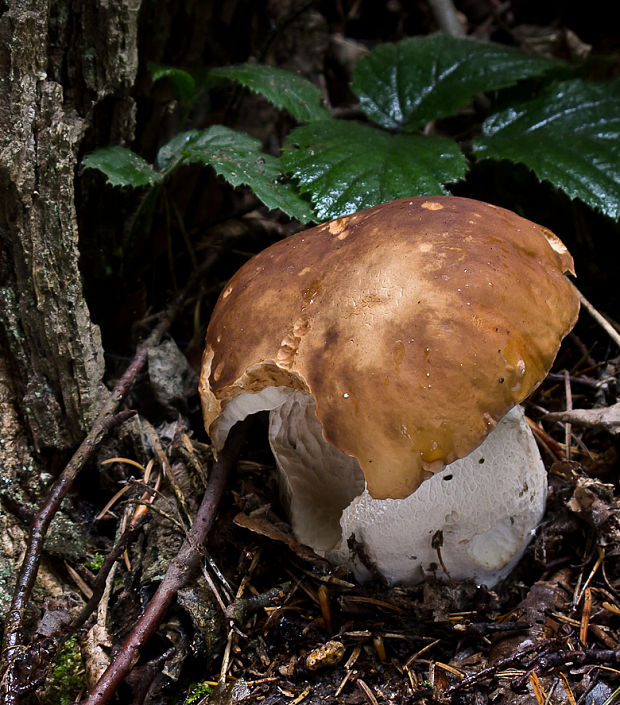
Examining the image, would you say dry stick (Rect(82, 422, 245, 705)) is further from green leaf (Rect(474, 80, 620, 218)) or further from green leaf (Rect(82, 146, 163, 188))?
green leaf (Rect(474, 80, 620, 218))

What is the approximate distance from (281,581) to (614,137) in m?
1.87

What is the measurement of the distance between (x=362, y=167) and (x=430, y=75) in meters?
0.80

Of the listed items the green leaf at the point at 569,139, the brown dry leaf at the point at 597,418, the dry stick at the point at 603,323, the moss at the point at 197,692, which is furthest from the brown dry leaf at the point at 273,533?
the green leaf at the point at 569,139

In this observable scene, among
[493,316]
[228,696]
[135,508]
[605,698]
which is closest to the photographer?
[493,316]

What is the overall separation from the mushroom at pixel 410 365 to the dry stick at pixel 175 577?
17cm

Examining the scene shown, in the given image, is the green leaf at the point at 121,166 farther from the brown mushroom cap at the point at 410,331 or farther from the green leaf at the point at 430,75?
the green leaf at the point at 430,75

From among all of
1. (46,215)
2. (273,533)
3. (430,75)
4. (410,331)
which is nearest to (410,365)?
(410,331)

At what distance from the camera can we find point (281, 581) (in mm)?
1767

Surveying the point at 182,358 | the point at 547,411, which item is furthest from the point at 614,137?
the point at 182,358

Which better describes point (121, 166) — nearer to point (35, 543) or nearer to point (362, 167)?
point (362, 167)

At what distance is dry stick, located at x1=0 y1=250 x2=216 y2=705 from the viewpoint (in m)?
1.37

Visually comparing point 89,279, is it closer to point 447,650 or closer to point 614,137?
point 447,650

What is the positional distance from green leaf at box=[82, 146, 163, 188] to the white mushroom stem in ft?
2.51

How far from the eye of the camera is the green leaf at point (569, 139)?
1.95 m
